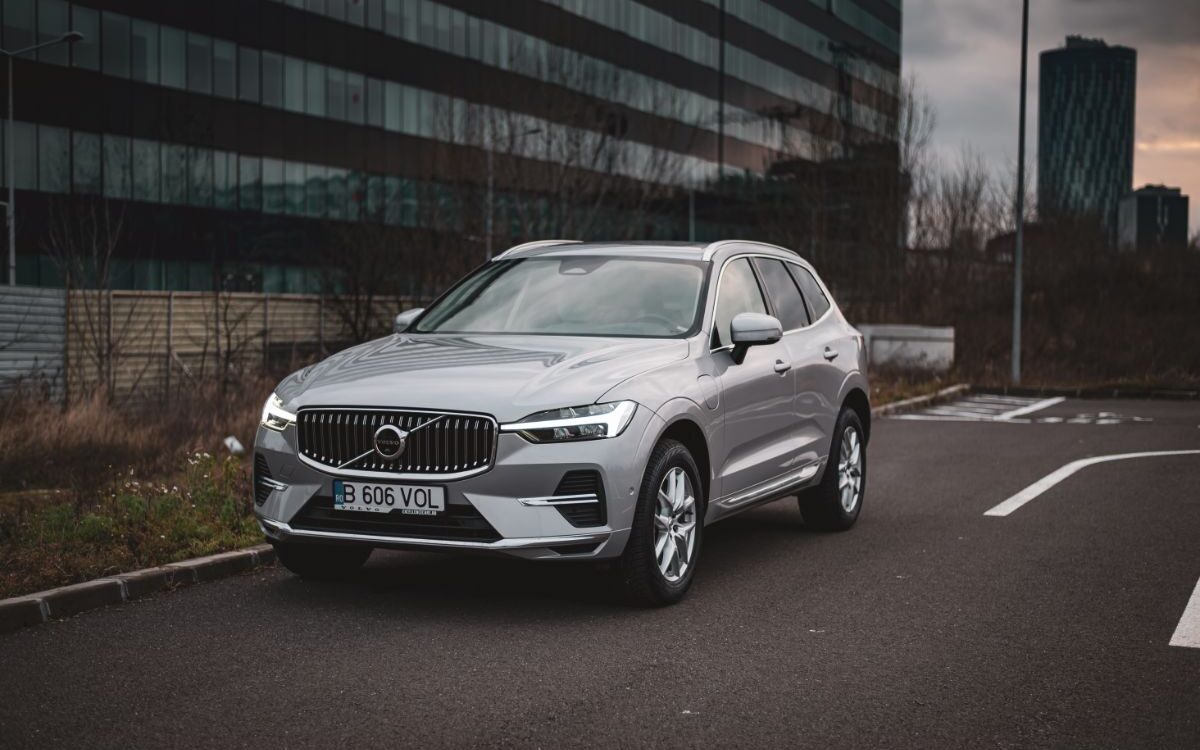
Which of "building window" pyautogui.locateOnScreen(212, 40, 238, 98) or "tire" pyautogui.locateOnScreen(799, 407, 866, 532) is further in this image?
"building window" pyautogui.locateOnScreen(212, 40, 238, 98)

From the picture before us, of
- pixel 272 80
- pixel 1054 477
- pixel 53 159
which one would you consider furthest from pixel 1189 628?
pixel 272 80

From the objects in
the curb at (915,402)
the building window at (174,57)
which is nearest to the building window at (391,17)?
the building window at (174,57)

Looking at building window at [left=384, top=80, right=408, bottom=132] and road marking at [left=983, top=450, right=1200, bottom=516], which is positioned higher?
building window at [left=384, top=80, right=408, bottom=132]

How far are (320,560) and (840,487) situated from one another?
11.7 feet

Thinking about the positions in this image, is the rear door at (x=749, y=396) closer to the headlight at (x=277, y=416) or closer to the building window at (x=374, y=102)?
the headlight at (x=277, y=416)

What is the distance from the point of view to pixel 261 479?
657 cm

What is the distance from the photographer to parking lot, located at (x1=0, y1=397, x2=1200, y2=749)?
464cm

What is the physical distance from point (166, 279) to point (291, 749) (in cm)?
4243

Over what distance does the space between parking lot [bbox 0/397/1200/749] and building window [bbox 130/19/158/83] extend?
3823cm

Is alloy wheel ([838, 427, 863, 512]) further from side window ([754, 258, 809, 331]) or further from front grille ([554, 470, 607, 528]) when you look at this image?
front grille ([554, 470, 607, 528])

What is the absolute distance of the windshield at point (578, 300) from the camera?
7.31m

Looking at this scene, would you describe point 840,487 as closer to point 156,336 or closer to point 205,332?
point 205,332

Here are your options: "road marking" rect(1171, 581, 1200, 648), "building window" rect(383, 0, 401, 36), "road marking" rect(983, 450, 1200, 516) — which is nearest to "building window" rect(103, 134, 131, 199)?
"building window" rect(383, 0, 401, 36)

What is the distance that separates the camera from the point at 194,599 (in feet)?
22.2
